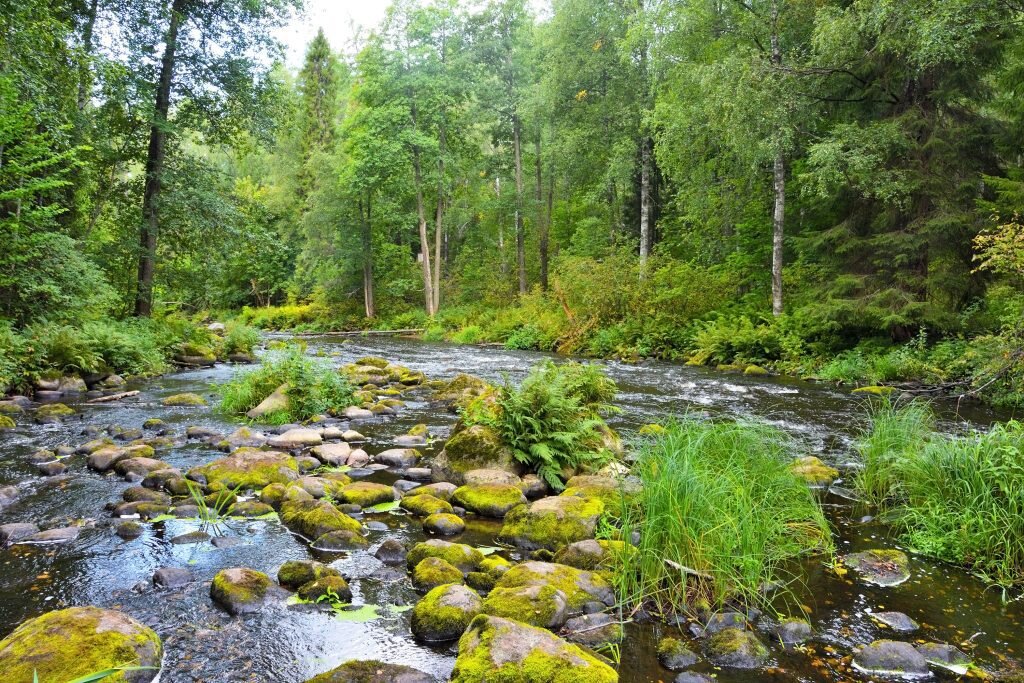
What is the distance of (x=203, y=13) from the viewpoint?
57.1ft

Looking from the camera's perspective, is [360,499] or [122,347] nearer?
[360,499]

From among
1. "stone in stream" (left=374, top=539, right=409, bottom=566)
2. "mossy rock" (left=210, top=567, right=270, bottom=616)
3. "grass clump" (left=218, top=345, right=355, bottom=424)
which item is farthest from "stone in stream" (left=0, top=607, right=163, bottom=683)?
"grass clump" (left=218, top=345, right=355, bottom=424)

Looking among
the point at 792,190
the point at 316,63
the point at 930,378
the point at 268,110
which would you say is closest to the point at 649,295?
the point at 792,190

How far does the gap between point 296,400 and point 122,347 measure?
20.7 ft

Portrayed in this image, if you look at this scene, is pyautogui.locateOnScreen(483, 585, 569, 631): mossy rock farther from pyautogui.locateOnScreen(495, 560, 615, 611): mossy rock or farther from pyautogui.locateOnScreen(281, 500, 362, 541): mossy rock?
pyautogui.locateOnScreen(281, 500, 362, 541): mossy rock

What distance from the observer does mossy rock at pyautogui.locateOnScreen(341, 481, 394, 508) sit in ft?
19.9

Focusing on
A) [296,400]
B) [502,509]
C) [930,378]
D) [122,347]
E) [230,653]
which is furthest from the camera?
[122,347]

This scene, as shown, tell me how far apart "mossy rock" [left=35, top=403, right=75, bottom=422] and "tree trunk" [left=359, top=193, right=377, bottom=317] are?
86.0 feet

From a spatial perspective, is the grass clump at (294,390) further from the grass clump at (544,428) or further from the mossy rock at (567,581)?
the mossy rock at (567,581)

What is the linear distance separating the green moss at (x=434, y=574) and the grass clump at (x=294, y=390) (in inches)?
245

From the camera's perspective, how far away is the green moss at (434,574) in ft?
14.4

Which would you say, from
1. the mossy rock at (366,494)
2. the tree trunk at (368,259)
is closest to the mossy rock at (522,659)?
the mossy rock at (366,494)

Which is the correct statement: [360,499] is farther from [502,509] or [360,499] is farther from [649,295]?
[649,295]

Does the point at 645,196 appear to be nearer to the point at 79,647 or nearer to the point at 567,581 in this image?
the point at 567,581
